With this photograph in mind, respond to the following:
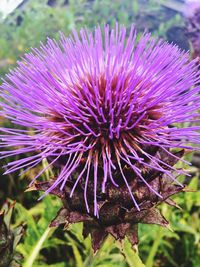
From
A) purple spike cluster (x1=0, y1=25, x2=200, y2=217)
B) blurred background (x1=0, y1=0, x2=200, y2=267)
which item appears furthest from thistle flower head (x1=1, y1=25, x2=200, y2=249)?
blurred background (x1=0, y1=0, x2=200, y2=267)

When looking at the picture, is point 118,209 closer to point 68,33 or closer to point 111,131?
point 111,131

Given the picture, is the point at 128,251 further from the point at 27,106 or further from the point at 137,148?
the point at 27,106

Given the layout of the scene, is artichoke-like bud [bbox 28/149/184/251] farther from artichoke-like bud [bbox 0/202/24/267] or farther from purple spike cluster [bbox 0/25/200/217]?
artichoke-like bud [bbox 0/202/24/267]

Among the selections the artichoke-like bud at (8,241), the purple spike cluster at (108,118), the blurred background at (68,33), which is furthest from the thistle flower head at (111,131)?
the blurred background at (68,33)

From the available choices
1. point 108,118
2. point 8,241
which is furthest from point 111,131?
point 8,241

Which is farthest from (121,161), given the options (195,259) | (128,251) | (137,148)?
(195,259)
